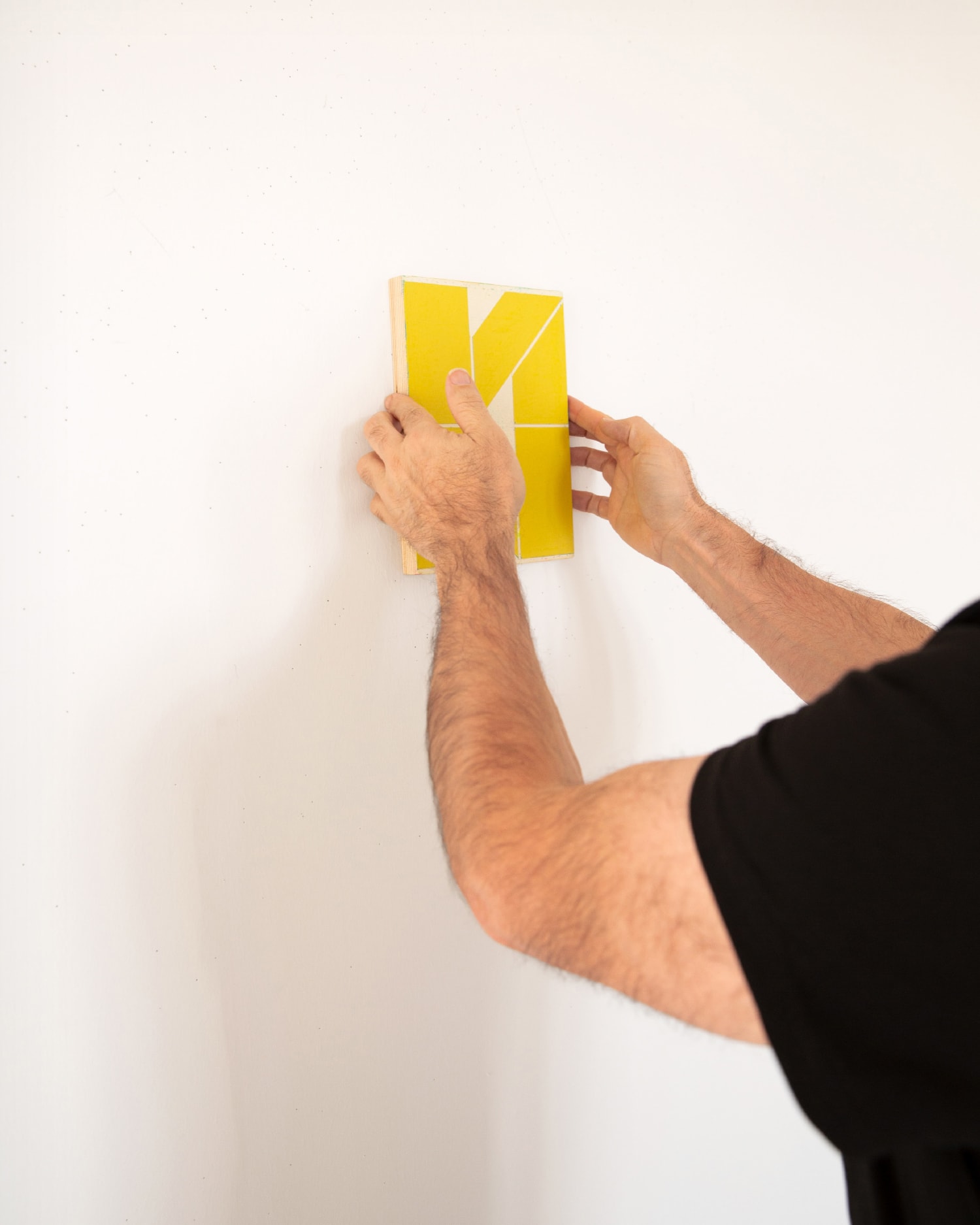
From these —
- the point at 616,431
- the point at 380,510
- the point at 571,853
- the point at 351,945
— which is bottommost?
the point at 351,945

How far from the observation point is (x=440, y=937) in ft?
3.83

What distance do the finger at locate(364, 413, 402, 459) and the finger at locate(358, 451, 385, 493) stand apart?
0.01m

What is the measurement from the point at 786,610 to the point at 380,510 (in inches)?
22.5

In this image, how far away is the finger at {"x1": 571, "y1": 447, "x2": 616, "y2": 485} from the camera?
1.25 metres

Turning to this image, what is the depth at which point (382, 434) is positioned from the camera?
1.05 m

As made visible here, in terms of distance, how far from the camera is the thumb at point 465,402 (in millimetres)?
1049

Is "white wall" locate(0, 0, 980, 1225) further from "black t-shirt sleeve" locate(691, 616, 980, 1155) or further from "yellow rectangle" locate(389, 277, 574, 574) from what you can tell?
"black t-shirt sleeve" locate(691, 616, 980, 1155)

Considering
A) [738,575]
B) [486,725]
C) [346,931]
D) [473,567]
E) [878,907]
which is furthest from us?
[738,575]

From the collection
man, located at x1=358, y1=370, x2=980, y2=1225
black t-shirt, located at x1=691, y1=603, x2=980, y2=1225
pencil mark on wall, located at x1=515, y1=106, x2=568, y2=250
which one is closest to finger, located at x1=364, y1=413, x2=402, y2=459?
man, located at x1=358, y1=370, x2=980, y2=1225

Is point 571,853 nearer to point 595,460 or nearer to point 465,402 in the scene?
point 465,402

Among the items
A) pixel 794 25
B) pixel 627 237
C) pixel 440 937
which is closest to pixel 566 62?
pixel 627 237

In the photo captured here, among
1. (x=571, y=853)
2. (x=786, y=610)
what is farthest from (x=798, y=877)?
(x=786, y=610)

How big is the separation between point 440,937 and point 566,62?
4.01ft

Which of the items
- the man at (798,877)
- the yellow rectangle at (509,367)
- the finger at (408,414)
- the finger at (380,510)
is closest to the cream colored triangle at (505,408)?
the yellow rectangle at (509,367)
